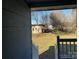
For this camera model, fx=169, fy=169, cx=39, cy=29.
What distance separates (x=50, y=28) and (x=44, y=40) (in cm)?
49

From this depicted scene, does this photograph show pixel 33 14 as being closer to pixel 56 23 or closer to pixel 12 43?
pixel 56 23

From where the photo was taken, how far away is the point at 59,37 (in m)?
5.27

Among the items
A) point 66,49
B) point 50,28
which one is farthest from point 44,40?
point 66,49

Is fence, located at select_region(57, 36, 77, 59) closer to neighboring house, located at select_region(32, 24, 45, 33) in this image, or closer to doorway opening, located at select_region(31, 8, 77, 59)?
doorway opening, located at select_region(31, 8, 77, 59)

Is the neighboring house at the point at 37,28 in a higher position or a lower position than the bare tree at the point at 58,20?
lower

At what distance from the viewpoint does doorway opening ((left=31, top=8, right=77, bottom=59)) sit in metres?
5.25

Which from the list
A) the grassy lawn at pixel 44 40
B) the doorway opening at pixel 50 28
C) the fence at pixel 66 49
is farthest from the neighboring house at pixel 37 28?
the fence at pixel 66 49

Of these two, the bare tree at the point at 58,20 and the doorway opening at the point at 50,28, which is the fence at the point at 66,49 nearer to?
the doorway opening at the point at 50,28

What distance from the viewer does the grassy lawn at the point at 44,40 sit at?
522 centimetres

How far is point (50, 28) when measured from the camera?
17.9 feet

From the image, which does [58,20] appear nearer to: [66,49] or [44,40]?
[44,40]

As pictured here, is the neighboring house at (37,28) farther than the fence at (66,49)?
Yes

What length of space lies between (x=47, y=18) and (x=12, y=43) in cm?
241

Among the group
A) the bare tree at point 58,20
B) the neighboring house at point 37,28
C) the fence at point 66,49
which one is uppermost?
the bare tree at point 58,20
